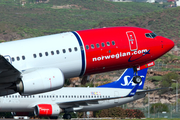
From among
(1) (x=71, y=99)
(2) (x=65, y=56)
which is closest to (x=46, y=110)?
(1) (x=71, y=99)

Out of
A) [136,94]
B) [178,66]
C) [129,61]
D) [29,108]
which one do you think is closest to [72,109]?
[29,108]

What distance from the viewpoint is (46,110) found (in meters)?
49.8

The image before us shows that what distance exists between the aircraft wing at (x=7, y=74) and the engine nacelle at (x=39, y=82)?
72 cm

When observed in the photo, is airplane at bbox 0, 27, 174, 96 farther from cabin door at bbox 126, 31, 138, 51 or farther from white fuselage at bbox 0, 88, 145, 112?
white fuselage at bbox 0, 88, 145, 112

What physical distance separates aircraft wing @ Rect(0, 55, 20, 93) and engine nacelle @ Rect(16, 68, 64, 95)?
72cm

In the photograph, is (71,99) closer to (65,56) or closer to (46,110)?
(46,110)

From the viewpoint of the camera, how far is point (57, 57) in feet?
91.8

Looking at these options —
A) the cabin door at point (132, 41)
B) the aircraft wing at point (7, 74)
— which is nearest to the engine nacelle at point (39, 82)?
the aircraft wing at point (7, 74)

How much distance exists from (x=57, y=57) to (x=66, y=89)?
2677cm

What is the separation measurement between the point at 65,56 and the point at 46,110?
76.1ft

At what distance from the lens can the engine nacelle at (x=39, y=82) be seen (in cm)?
2633

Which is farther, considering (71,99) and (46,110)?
(71,99)

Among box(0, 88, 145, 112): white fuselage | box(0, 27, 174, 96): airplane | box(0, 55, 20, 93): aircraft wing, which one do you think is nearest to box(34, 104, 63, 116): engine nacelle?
box(0, 88, 145, 112): white fuselage

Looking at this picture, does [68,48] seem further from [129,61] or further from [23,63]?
[129,61]
